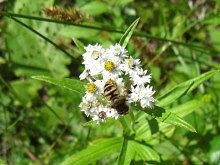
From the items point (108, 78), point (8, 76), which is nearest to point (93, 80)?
point (108, 78)

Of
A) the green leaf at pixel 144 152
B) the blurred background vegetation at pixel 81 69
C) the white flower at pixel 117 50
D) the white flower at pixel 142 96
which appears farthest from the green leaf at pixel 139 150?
the white flower at pixel 117 50

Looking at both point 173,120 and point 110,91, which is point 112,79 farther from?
point 173,120

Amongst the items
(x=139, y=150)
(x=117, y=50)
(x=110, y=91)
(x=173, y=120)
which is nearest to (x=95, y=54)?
(x=117, y=50)

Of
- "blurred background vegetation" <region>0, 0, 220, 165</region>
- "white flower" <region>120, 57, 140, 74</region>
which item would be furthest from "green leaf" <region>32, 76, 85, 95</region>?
"blurred background vegetation" <region>0, 0, 220, 165</region>

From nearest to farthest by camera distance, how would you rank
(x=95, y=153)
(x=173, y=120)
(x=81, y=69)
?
(x=173, y=120)
(x=95, y=153)
(x=81, y=69)

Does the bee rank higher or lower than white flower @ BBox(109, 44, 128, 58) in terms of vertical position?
lower

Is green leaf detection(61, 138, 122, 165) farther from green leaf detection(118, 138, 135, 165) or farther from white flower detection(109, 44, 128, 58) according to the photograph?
white flower detection(109, 44, 128, 58)

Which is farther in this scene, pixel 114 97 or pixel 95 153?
pixel 95 153

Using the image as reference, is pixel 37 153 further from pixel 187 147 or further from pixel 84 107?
pixel 84 107
